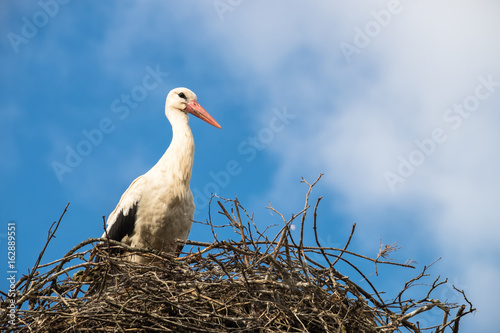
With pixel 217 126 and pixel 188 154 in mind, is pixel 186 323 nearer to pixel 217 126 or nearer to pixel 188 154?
pixel 188 154

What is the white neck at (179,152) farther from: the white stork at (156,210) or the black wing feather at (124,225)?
the black wing feather at (124,225)

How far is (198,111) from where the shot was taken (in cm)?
571

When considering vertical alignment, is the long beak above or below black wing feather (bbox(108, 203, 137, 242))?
above

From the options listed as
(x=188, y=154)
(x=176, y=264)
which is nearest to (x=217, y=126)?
(x=188, y=154)

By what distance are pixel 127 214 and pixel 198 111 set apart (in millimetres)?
1288

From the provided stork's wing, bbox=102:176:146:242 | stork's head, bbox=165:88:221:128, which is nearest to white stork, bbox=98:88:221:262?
stork's wing, bbox=102:176:146:242

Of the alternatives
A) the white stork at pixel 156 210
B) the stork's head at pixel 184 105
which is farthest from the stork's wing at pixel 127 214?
the stork's head at pixel 184 105

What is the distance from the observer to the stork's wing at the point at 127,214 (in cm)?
486

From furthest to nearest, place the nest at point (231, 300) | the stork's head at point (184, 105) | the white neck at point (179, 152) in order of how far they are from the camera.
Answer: the stork's head at point (184, 105), the white neck at point (179, 152), the nest at point (231, 300)

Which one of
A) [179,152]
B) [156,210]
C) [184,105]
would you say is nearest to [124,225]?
[156,210]

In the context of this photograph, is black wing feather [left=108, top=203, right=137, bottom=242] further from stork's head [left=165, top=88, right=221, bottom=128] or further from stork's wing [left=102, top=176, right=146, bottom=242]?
stork's head [left=165, top=88, right=221, bottom=128]

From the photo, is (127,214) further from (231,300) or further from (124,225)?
(231,300)

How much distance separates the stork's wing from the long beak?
3.27ft

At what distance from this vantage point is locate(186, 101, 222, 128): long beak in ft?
18.7
